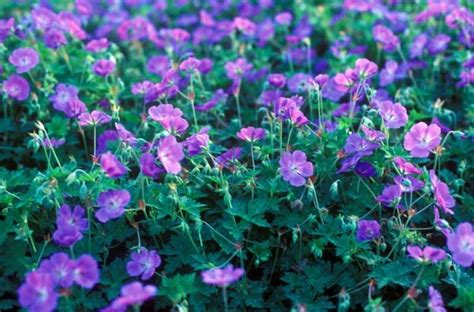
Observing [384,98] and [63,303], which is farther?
[384,98]

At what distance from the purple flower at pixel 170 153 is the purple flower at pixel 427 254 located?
0.95 metres

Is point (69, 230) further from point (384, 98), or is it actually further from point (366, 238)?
point (384, 98)

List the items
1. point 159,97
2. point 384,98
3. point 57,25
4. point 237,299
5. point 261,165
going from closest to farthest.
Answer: point 237,299
point 261,165
point 159,97
point 384,98
point 57,25

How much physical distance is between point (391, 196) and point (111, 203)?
1.13 m

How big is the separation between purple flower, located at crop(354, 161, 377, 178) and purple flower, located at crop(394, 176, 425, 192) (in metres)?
0.11

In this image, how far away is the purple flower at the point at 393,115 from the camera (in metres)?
2.98

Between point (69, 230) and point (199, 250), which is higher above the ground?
point (69, 230)

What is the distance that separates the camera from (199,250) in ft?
9.14

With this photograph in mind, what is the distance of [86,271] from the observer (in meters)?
2.42

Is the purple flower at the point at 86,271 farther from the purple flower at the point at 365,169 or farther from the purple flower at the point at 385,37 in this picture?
the purple flower at the point at 385,37

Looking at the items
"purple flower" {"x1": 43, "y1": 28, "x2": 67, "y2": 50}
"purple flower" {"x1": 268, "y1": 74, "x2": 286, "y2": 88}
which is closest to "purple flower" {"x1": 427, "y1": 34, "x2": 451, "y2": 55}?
"purple flower" {"x1": 268, "y1": 74, "x2": 286, "y2": 88}

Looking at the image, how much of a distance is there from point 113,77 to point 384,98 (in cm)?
160

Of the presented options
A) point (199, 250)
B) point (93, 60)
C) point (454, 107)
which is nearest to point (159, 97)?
point (93, 60)

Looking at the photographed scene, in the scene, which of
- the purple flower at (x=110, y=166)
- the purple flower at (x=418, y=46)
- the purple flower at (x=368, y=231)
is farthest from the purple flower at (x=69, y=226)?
the purple flower at (x=418, y=46)
